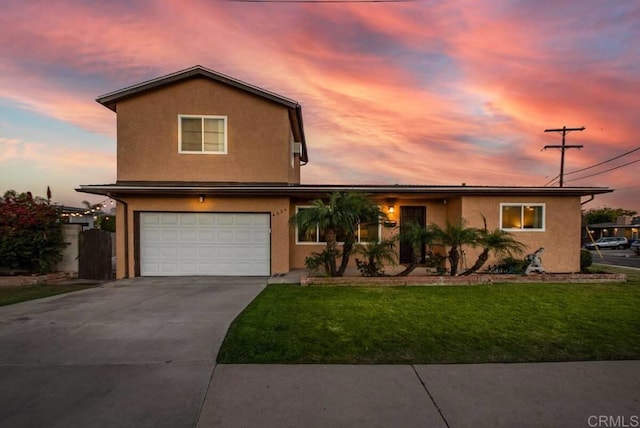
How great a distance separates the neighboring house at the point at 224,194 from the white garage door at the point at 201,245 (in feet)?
0.11

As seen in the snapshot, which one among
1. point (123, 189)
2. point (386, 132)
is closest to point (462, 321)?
point (123, 189)

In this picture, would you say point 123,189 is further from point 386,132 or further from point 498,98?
point 498,98

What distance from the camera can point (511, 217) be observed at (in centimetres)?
1104

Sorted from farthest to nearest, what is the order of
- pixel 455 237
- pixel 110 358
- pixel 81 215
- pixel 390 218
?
pixel 81 215, pixel 390 218, pixel 455 237, pixel 110 358

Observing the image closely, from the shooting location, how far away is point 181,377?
3.38 m

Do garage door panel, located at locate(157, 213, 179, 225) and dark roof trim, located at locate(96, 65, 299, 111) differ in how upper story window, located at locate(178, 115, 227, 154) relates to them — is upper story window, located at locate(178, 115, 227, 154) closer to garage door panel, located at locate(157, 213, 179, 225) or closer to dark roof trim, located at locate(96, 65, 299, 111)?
dark roof trim, located at locate(96, 65, 299, 111)

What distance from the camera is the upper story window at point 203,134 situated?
10992mm

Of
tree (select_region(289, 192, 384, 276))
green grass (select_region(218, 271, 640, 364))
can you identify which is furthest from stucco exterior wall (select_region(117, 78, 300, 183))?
green grass (select_region(218, 271, 640, 364))

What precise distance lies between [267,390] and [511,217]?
1093cm

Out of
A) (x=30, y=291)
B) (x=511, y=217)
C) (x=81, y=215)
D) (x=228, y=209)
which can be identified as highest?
(x=228, y=209)

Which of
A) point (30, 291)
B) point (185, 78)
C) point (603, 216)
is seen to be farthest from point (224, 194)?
point (603, 216)

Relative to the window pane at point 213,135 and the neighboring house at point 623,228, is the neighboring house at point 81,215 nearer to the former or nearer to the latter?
the window pane at point 213,135

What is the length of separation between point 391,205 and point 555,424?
936cm

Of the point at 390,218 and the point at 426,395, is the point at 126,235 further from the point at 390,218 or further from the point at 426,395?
the point at 426,395
